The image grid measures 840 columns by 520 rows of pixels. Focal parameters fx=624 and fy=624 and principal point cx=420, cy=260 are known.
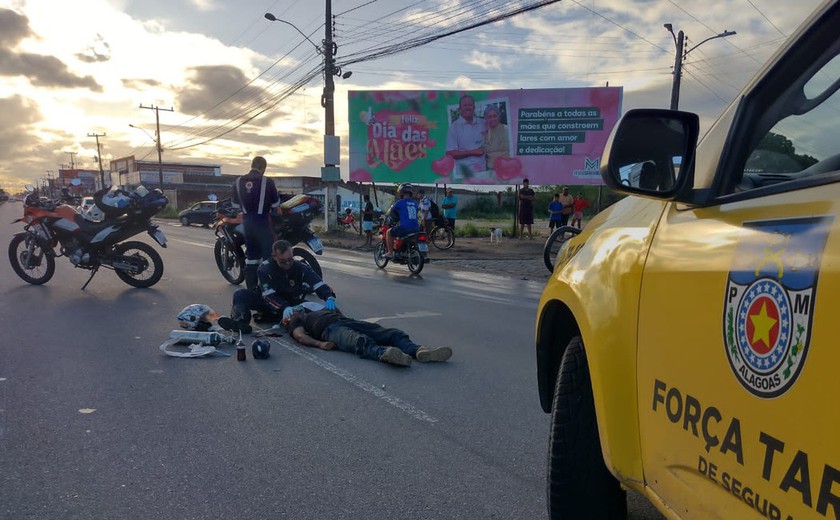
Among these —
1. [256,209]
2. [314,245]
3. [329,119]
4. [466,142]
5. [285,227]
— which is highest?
[329,119]

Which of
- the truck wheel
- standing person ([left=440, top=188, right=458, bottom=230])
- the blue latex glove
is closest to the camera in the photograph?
the truck wheel

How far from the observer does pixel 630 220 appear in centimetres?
232

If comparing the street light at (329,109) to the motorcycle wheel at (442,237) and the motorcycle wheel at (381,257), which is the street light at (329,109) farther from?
the motorcycle wheel at (381,257)

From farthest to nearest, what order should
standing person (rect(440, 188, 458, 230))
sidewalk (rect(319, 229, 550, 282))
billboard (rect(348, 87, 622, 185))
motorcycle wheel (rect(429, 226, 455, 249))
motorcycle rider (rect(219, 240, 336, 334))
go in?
billboard (rect(348, 87, 622, 185)) → standing person (rect(440, 188, 458, 230)) → motorcycle wheel (rect(429, 226, 455, 249)) → sidewalk (rect(319, 229, 550, 282)) → motorcycle rider (rect(219, 240, 336, 334))

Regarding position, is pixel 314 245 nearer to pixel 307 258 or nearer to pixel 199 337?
pixel 307 258

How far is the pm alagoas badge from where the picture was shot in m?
1.27

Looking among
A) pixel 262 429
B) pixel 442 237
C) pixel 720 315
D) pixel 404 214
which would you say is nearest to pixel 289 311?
pixel 262 429

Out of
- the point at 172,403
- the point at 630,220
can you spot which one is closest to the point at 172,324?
the point at 172,403

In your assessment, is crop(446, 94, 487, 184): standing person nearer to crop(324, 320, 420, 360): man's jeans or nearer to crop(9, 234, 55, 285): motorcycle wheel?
crop(9, 234, 55, 285): motorcycle wheel

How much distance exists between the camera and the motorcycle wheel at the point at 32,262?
9.25 meters

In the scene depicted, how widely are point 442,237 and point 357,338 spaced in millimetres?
12999

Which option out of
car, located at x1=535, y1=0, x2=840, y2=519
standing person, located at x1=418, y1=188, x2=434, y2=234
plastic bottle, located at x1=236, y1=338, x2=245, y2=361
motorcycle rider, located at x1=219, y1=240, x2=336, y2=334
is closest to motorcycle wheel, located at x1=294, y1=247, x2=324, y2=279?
motorcycle rider, located at x1=219, y1=240, x2=336, y2=334

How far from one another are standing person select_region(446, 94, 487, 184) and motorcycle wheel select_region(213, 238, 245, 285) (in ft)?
45.4

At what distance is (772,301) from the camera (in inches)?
53.1
